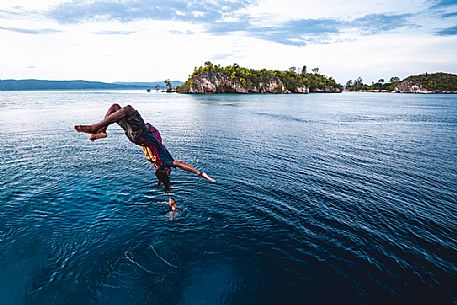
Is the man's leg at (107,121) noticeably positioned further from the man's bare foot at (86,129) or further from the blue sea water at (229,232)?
the blue sea water at (229,232)

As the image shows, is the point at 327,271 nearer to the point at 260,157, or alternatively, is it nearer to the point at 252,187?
the point at 252,187

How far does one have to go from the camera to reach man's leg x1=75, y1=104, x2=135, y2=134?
7738 millimetres

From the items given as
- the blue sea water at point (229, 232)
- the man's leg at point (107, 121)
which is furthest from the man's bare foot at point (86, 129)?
the blue sea water at point (229, 232)

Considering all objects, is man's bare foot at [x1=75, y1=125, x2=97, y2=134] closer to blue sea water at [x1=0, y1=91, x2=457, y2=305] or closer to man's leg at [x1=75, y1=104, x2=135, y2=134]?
man's leg at [x1=75, y1=104, x2=135, y2=134]

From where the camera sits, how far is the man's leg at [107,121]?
7738mm

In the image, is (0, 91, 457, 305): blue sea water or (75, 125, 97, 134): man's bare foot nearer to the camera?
(75, 125, 97, 134): man's bare foot

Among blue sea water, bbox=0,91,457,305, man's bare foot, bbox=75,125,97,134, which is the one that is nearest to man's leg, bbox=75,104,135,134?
man's bare foot, bbox=75,125,97,134

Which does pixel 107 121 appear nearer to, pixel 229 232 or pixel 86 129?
pixel 86 129

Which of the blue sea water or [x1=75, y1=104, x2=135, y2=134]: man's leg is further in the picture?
the blue sea water

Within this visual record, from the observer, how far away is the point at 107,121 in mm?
8023

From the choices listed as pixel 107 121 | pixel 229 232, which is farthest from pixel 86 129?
pixel 229 232

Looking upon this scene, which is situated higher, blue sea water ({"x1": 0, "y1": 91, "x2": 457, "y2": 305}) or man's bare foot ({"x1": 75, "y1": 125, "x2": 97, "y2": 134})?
man's bare foot ({"x1": 75, "y1": 125, "x2": 97, "y2": 134})

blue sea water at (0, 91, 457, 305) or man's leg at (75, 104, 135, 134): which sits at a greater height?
man's leg at (75, 104, 135, 134)

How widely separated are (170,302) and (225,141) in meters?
30.8
